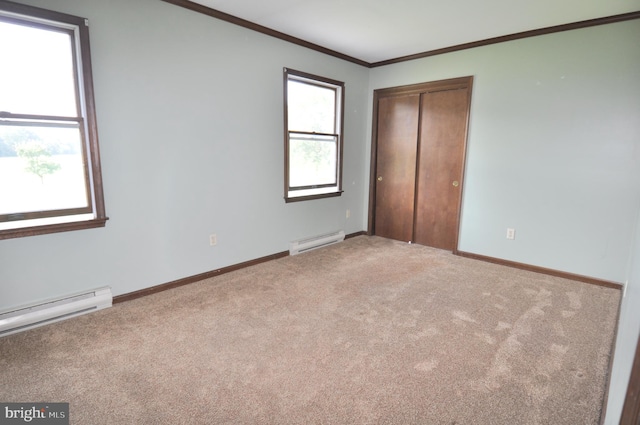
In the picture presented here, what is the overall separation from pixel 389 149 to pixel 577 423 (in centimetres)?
372

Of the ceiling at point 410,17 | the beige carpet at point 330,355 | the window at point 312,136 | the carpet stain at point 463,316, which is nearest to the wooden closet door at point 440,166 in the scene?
the ceiling at point 410,17

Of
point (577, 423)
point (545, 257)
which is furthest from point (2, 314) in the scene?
point (545, 257)

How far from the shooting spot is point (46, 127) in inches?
92.2

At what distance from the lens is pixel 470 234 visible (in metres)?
4.05

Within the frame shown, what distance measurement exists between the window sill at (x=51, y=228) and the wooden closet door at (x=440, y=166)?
3.65 meters

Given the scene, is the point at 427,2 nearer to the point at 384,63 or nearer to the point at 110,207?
the point at 384,63

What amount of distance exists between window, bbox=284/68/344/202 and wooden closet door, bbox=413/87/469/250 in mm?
1130

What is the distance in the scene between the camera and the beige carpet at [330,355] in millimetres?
1653

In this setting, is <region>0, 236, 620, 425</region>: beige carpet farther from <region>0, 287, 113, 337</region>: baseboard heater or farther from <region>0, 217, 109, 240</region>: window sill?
<region>0, 217, 109, 240</region>: window sill

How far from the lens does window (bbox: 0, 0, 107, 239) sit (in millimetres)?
2199

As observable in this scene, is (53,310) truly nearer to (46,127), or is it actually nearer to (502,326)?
→ (46,127)

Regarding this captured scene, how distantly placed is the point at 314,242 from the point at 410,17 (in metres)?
2.67

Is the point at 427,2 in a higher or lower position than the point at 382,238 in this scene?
higher

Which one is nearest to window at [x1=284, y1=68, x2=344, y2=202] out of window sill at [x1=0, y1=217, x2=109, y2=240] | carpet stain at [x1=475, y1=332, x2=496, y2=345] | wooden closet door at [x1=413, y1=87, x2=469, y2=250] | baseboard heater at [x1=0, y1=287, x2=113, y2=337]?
wooden closet door at [x1=413, y1=87, x2=469, y2=250]
